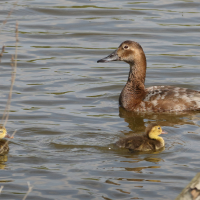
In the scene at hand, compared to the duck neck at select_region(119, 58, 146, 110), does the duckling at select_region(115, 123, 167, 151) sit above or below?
below

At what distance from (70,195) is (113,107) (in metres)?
3.78

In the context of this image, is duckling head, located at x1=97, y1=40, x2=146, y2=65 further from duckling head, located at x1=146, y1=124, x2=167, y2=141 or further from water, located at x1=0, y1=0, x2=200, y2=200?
duckling head, located at x1=146, y1=124, x2=167, y2=141

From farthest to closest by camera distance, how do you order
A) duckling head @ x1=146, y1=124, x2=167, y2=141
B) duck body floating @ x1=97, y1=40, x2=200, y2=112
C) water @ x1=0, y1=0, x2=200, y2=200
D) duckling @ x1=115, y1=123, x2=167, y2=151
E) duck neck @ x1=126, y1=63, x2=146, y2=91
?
1. duck neck @ x1=126, y1=63, x2=146, y2=91
2. duck body floating @ x1=97, y1=40, x2=200, y2=112
3. duckling head @ x1=146, y1=124, x2=167, y2=141
4. duckling @ x1=115, y1=123, x2=167, y2=151
5. water @ x1=0, y1=0, x2=200, y2=200

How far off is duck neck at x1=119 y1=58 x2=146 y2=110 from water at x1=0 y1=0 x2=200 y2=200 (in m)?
0.20

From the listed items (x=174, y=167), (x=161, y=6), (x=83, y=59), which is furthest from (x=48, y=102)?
(x=161, y=6)

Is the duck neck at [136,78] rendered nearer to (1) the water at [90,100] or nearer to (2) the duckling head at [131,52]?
(2) the duckling head at [131,52]

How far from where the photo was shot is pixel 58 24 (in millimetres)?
14156

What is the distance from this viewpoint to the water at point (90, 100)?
229 inches

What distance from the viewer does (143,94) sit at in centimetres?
914

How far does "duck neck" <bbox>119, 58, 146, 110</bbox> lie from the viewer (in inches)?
356

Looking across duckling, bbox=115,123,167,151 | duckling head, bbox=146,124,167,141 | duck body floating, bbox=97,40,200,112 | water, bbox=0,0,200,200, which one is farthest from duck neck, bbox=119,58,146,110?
duckling, bbox=115,123,167,151

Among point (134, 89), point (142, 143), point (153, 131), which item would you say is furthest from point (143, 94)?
point (142, 143)

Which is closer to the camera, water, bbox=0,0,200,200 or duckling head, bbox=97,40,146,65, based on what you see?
water, bbox=0,0,200,200

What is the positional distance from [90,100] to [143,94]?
964 millimetres
